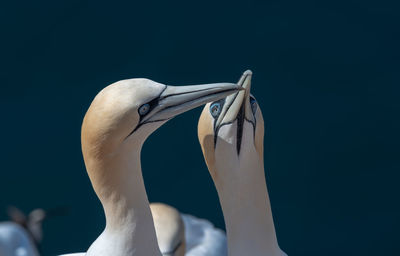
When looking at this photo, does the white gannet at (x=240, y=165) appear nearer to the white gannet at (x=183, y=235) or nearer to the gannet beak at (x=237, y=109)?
the gannet beak at (x=237, y=109)

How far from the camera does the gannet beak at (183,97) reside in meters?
4.89

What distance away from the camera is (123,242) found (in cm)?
504

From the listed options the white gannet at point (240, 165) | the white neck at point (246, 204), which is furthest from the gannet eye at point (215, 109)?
the white neck at point (246, 204)

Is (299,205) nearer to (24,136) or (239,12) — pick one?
(239,12)

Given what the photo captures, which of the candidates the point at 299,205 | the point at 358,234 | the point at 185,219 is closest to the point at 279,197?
the point at 299,205

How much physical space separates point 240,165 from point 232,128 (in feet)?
0.91

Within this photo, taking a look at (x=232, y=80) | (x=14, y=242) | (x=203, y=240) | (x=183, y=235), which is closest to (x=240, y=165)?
(x=183, y=235)

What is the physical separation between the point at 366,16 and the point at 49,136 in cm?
386

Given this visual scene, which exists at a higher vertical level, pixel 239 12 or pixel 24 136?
pixel 239 12

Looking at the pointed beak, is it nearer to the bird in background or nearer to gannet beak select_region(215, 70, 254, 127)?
gannet beak select_region(215, 70, 254, 127)

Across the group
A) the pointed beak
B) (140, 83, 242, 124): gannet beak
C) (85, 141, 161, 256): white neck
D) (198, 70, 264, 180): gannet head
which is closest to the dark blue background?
(198, 70, 264, 180): gannet head

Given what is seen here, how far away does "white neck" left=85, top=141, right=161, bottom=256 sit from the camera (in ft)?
16.3

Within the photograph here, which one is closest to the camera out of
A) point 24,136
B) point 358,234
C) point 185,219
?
point 185,219

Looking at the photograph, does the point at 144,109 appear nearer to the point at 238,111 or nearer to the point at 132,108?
the point at 132,108
